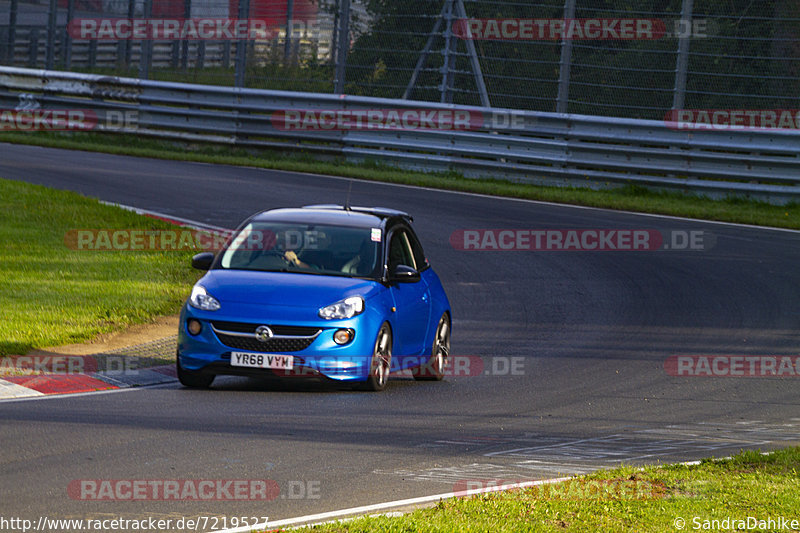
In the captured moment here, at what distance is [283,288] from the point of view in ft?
32.8

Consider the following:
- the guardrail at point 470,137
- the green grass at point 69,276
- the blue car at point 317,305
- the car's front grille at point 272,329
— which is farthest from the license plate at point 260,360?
the guardrail at point 470,137

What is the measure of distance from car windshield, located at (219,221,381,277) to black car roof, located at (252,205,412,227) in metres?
0.09

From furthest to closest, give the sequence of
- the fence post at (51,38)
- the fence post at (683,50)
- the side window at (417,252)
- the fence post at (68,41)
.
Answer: the fence post at (68,41)
the fence post at (51,38)
the fence post at (683,50)
the side window at (417,252)

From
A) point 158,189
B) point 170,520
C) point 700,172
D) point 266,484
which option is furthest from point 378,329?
point 700,172

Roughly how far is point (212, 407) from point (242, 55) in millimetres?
18108

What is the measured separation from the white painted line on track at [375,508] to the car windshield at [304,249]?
12.9ft

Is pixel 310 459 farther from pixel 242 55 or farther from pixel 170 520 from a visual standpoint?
pixel 242 55

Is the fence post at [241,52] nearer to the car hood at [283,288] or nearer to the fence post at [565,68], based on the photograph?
the fence post at [565,68]

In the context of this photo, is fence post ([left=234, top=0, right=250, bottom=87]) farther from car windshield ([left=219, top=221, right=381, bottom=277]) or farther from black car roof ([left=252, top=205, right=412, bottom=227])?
car windshield ([left=219, top=221, right=381, bottom=277])

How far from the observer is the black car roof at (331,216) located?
11188mm

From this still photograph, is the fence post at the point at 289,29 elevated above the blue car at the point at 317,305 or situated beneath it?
elevated above

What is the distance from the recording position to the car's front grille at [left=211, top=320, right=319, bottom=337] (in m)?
9.71

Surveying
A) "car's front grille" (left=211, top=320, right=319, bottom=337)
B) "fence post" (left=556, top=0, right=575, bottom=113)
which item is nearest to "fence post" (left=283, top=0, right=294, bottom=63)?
"fence post" (left=556, top=0, right=575, bottom=113)

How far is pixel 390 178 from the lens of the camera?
2392 centimetres
